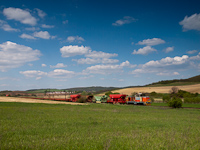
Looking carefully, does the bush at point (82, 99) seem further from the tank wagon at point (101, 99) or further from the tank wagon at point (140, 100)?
the tank wagon at point (140, 100)

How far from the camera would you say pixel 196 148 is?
780 cm

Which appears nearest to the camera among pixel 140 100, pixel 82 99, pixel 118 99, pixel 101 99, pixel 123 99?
pixel 140 100

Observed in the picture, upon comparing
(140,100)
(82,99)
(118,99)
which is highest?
(82,99)

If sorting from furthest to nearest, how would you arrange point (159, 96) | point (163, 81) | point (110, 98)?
point (163, 81) → point (159, 96) → point (110, 98)

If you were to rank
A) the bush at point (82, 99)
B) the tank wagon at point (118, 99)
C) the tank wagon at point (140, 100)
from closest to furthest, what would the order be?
the tank wagon at point (140, 100)
the tank wagon at point (118, 99)
the bush at point (82, 99)

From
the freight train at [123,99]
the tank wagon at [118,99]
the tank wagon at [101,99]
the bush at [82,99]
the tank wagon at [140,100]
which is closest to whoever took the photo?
the tank wagon at [140,100]

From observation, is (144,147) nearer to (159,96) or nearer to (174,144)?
(174,144)

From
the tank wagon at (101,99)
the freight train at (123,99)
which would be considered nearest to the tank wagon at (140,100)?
the freight train at (123,99)

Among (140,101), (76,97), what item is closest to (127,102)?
(140,101)

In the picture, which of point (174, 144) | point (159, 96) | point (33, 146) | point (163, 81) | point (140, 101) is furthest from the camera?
point (163, 81)

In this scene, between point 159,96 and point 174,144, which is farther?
point 159,96

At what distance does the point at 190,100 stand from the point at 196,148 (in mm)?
64797

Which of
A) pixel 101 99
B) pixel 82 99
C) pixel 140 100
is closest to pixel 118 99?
pixel 140 100

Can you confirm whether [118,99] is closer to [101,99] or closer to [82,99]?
[101,99]
